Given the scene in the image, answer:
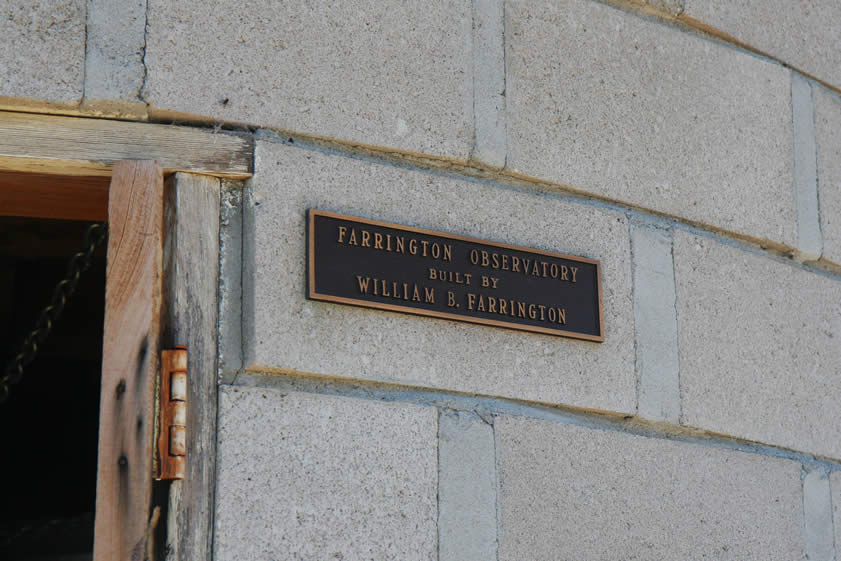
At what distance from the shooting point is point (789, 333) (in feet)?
10.2

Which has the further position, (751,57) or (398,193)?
(751,57)

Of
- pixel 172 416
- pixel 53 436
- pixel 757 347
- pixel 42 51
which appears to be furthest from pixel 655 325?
pixel 53 436

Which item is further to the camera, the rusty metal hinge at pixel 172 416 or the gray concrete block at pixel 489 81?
the gray concrete block at pixel 489 81

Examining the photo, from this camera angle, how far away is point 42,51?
85.7 inches

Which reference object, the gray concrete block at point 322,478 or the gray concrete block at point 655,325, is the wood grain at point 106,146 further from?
the gray concrete block at point 655,325

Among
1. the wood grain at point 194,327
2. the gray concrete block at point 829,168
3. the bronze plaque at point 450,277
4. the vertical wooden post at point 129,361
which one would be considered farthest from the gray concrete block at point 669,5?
the vertical wooden post at point 129,361

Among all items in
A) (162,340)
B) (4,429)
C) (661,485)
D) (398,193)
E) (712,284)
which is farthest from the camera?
(4,429)

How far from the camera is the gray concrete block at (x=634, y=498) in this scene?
8.09ft

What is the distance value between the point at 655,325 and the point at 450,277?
0.63 metres

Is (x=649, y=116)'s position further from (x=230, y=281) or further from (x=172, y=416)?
(x=172, y=416)

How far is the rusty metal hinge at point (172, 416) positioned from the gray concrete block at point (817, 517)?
1.75 m

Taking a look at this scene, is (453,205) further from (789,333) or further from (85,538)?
(85,538)

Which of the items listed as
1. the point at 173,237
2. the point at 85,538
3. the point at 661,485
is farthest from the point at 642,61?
the point at 85,538

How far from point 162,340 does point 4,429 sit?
2801 millimetres
